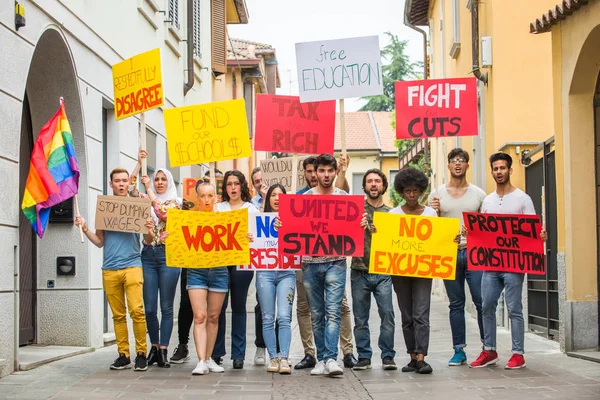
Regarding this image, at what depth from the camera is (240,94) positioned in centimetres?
3438

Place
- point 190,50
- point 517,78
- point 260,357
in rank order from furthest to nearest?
point 190,50
point 517,78
point 260,357

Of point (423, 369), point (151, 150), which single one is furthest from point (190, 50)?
point (423, 369)

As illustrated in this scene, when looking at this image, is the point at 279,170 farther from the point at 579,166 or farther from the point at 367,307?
the point at 579,166

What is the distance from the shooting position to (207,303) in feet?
31.0

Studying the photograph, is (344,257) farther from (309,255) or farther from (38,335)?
(38,335)

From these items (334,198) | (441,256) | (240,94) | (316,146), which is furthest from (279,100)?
(240,94)

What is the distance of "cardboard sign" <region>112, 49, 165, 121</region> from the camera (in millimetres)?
10273

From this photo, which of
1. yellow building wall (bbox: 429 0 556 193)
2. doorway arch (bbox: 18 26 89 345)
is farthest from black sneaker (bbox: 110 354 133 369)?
yellow building wall (bbox: 429 0 556 193)

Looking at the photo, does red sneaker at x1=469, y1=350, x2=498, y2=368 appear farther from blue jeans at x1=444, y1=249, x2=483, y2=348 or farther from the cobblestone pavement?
blue jeans at x1=444, y1=249, x2=483, y2=348

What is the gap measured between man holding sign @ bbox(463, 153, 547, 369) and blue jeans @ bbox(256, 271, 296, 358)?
5.72 ft

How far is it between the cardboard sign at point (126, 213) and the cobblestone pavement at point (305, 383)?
1.35 metres

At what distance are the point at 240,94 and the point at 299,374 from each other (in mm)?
25762

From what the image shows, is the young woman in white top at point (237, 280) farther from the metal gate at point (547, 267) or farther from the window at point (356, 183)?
the window at point (356, 183)

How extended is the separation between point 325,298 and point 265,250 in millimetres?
745
